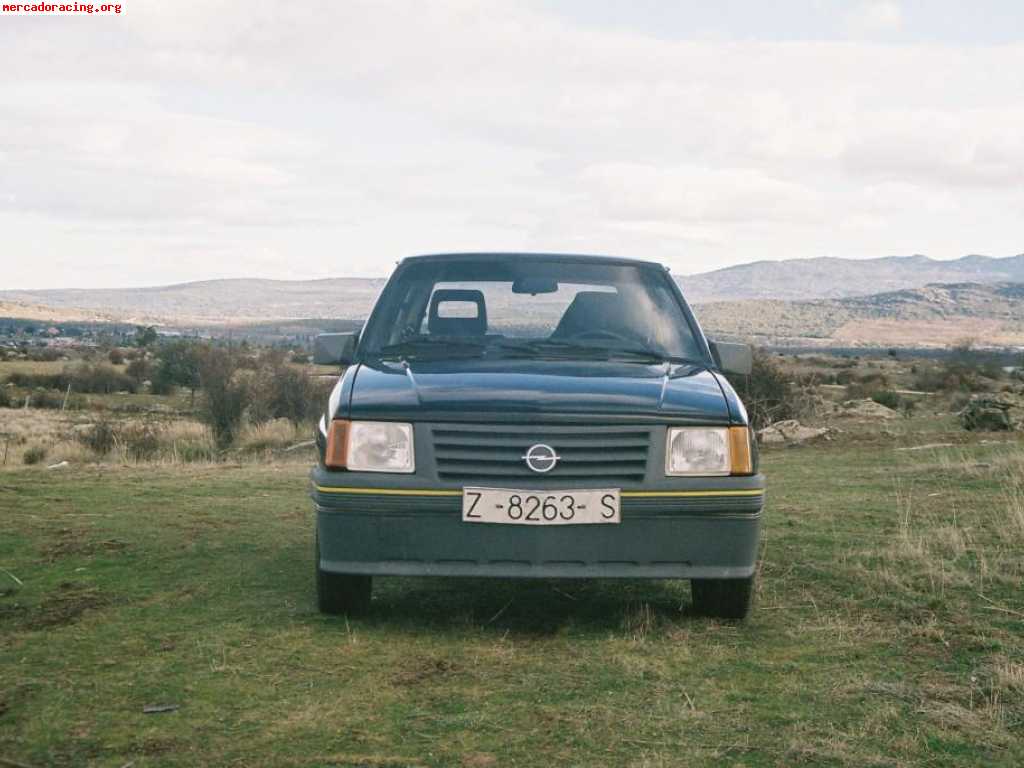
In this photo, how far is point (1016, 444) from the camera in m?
15.1

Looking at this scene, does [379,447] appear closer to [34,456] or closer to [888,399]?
[34,456]

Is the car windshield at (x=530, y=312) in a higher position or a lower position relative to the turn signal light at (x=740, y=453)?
higher

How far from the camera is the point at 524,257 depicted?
716 cm

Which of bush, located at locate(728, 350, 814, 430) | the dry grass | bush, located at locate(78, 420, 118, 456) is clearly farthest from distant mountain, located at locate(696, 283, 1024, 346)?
bush, located at locate(78, 420, 118, 456)

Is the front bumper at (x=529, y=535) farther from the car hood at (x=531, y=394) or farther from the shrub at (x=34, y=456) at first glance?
the shrub at (x=34, y=456)

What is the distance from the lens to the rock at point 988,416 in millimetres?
21422

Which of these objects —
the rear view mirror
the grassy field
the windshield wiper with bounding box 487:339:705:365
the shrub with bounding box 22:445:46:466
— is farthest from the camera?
the shrub with bounding box 22:445:46:466

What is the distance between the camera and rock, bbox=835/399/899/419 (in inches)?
1127

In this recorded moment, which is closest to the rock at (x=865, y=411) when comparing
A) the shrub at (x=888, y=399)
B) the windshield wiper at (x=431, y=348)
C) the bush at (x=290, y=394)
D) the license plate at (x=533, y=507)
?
the shrub at (x=888, y=399)

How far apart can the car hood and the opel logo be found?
13cm

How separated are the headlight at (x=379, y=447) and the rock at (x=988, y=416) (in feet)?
57.4

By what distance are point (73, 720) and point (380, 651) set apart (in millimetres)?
1354

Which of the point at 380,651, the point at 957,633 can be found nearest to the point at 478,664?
the point at 380,651

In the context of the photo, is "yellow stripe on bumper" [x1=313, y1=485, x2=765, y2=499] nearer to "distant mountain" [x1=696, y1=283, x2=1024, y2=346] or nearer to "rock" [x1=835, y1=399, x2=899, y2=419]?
"rock" [x1=835, y1=399, x2=899, y2=419]
